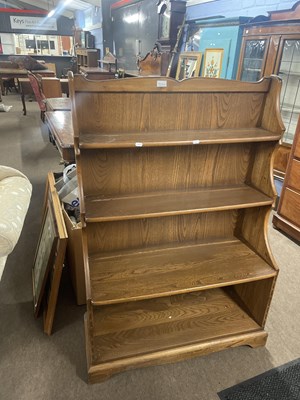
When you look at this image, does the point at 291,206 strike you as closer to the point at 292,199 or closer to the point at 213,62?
the point at 292,199

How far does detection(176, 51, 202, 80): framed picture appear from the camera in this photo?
3803 millimetres

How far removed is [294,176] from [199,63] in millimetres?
2097

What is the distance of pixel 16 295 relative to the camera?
6.29ft

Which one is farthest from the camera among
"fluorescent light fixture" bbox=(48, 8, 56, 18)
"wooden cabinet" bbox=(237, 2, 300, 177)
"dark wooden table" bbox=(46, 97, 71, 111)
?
"fluorescent light fixture" bbox=(48, 8, 56, 18)

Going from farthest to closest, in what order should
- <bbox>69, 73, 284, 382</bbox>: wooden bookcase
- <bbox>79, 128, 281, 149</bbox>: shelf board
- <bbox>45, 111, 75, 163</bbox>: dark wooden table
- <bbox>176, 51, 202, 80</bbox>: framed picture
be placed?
Result: <bbox>176, 51, 202, 80</bbox>: framed picture < <bbox>45, 111, 75, 163</bbox>: dark wooden table < <bbox>69, 73, 284, 382</bbox>: wooden bookcase < <bbox>79, 128, 281, 149</bbox>: shelf board

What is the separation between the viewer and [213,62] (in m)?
3.57

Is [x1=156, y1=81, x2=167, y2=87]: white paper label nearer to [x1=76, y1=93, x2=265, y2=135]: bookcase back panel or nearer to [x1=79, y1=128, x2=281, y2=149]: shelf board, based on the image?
[x1=76, y1=93, x2=265, y2=135]: bookcase back panel

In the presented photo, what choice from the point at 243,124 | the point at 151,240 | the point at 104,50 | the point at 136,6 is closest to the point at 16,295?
the point at 151,240

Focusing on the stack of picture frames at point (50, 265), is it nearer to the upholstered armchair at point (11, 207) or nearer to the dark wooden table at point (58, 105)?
the upholstered armchair at point (11, 207)

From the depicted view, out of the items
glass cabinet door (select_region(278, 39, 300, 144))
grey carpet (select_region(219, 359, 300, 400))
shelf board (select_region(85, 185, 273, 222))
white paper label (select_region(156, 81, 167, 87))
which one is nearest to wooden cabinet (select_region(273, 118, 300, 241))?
glass cabinet door (select_region(278, 39, 300, 144))

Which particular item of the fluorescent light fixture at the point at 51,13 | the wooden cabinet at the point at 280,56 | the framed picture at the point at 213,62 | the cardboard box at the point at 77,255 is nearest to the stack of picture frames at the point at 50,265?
the cardboard box at the point at 77,255

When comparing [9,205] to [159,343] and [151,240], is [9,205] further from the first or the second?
[159,343]

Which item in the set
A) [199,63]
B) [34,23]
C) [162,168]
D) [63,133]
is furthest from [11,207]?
[34,23]

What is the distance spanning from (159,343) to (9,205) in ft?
3.25
